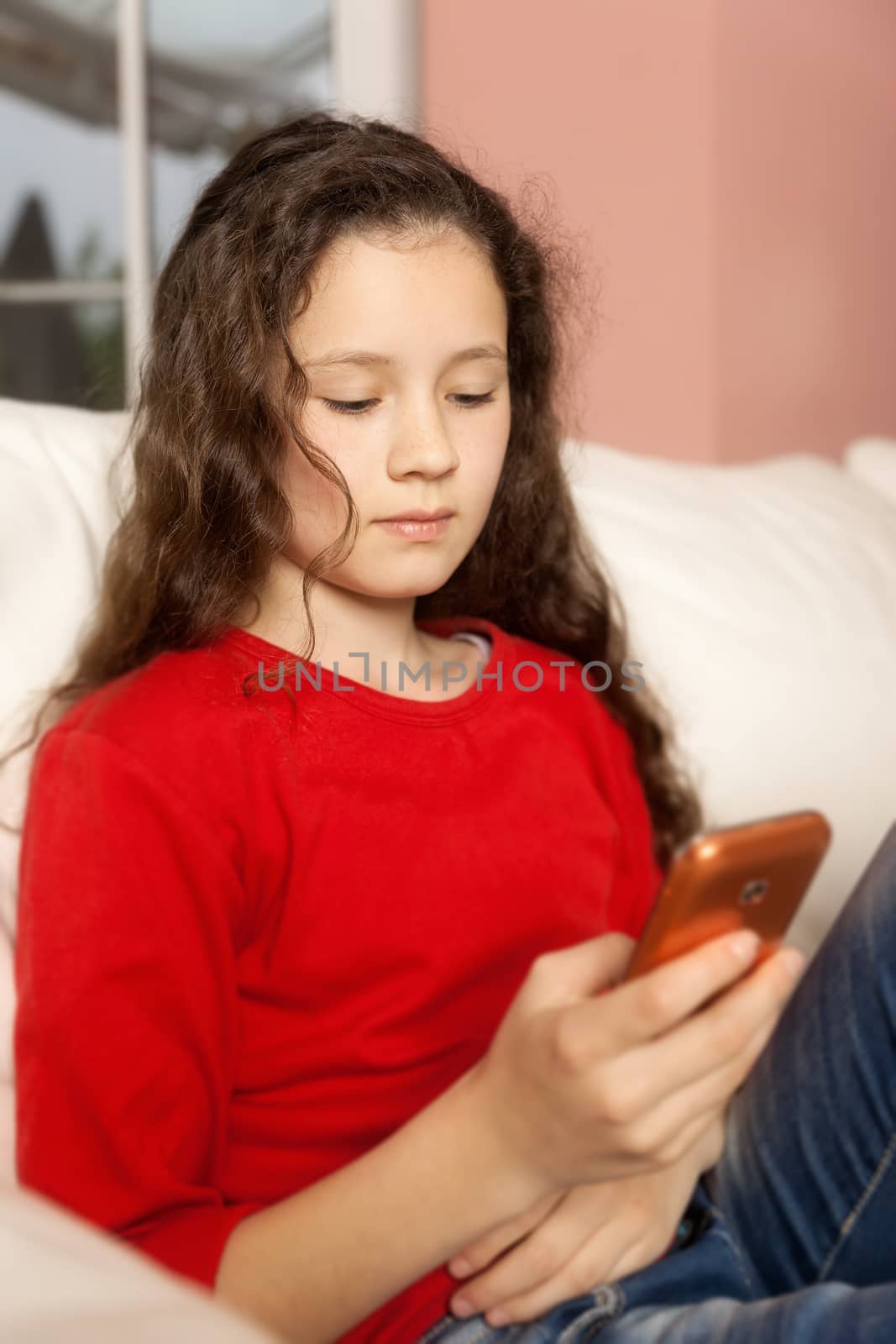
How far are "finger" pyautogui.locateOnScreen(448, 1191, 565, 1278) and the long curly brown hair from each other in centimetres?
31

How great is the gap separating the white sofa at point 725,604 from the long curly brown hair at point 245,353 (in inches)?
1.4

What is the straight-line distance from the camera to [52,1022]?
61cm

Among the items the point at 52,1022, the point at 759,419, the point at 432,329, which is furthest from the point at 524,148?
the point at 52,1022

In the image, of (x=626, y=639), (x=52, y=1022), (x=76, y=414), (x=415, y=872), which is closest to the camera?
(x=52, y=1022)

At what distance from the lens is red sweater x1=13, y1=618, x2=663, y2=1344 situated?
0.61 m

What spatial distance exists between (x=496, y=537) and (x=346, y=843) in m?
0.29

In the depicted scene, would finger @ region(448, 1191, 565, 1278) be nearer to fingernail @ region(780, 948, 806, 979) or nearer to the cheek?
fingernail @ region(780, 948, 806, 979)

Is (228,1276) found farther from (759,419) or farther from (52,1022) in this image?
(759,419)

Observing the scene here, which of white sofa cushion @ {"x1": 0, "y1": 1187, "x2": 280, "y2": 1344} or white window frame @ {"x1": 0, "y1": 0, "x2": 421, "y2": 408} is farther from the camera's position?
white window frame @ {"x1": 0, "y1": 0, "x2": 421, "y2": 408}

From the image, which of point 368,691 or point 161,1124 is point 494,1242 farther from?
point 368,691

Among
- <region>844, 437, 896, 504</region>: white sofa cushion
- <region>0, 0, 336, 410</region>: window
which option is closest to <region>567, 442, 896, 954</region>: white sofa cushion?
<region>844, 437, 896, 504</region>: white sofa cushion

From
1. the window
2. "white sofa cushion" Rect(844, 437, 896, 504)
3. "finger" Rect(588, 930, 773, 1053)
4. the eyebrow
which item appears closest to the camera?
"finger" Rect(588, 930, 773, 1053)

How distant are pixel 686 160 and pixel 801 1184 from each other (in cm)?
136

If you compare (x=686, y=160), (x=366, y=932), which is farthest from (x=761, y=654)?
(x=686, y=160)
